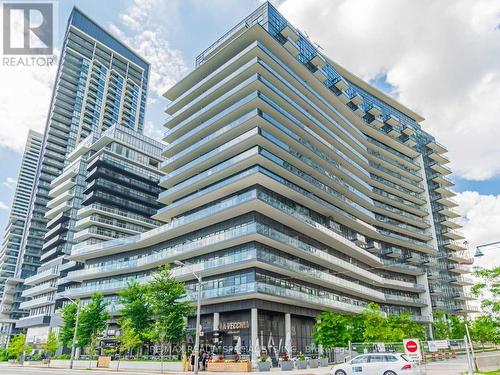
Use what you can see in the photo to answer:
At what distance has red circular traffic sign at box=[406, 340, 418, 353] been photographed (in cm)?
1914

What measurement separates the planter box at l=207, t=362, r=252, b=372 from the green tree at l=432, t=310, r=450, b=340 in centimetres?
5406

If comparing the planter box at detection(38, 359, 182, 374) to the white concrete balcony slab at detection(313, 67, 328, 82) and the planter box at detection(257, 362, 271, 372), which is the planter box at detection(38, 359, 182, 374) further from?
the white concrete balcony slab at detection(313, 67, 328, 82)

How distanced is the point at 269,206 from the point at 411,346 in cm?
2847

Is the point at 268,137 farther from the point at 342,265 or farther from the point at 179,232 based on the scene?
the point at 342,265

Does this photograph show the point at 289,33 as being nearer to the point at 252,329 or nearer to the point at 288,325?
the point at 288,325

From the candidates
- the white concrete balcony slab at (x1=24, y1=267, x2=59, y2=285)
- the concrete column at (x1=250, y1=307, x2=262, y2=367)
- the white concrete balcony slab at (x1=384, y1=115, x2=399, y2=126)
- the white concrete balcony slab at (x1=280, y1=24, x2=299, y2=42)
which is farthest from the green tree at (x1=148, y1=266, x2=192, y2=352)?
the white concrete balcony slab at (x1=384, y1=115, x2=399, y2=126)

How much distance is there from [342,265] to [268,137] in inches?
906

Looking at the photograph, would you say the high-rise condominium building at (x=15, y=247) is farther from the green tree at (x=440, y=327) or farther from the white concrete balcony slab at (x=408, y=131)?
the white concrete balcony slab at (x=408, y=131)

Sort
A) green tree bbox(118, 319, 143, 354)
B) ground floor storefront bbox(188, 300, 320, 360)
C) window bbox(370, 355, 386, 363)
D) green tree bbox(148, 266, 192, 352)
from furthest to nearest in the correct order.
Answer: ground floor storefront bbox(188, 300, 320, 360), green tree bbox(118, 319, 143, 354), green tree bbox(148, 266, 192, 352), window bbox(370, 355, 386, 363)

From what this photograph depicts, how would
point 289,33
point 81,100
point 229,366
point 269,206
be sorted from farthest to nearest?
point 81,100, point 289,33, point 269,206, point 229,366

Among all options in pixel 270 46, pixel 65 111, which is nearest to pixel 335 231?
pixel 270 46

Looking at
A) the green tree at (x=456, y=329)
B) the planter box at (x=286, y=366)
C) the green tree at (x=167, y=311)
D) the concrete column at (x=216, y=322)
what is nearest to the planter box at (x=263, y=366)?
the planter box at (x=286, y=366)

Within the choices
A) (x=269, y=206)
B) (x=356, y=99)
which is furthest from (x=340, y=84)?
(x=269, y=206)

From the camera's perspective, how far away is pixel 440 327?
73.4 m
